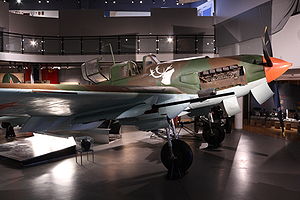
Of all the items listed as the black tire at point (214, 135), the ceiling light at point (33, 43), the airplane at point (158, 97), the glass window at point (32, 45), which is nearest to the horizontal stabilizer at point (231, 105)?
the airplane at point (158, 97)

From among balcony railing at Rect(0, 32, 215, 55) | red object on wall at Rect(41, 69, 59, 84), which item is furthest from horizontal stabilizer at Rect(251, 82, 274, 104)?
red object on wall at Rect(41, 69, 59, 84)

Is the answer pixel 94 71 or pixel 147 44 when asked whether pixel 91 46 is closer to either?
pixel 147 44

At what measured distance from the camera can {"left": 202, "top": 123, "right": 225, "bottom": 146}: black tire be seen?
27.8 ft

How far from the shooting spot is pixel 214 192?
469 cm

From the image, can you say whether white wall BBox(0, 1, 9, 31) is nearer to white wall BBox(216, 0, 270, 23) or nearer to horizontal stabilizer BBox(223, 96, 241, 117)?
white wall BBox(216, 0, 270, 23)

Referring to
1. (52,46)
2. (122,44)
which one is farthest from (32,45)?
(122,44)

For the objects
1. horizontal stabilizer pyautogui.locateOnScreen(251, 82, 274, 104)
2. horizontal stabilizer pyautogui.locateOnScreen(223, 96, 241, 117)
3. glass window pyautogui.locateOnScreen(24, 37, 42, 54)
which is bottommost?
horizontal stabilizer pyautogui.locateOnScreen(223, 96, 241, 117)

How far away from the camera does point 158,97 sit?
5.06 m

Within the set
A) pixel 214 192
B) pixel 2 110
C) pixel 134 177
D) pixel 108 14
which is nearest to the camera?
pixel 2 110

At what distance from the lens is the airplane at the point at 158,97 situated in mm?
4199

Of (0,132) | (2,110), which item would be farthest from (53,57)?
(2,110)

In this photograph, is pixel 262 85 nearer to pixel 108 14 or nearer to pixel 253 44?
pixel 253 44

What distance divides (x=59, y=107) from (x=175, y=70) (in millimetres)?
2511

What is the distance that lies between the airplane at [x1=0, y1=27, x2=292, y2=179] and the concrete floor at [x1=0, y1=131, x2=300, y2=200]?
608mm
